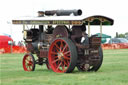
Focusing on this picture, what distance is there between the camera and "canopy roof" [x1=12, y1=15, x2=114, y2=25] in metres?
17.0

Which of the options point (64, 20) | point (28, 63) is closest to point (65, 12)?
point (64, 20)

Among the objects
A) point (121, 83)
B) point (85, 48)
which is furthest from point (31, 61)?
point (121, 83)

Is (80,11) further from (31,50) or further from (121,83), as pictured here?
(121,83)

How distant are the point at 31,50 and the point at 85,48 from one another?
3510 mm

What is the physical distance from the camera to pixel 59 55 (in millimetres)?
17734

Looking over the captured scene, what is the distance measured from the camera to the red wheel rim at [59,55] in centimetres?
→ 1748

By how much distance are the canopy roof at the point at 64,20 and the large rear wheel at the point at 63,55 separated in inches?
30.9

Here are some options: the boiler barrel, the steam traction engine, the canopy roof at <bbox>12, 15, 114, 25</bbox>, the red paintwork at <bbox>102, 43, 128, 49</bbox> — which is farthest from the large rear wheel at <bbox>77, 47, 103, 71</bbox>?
the red paintwork at <bbox>102, 43, 128, 49</bbox>

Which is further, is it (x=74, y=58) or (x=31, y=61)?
(x=31, y=61)

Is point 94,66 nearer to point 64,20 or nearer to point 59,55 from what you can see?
point 59,55

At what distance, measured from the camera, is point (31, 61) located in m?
19.8

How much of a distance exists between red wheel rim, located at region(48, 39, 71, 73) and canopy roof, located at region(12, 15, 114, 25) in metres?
0.85

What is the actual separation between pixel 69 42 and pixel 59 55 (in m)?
0.92

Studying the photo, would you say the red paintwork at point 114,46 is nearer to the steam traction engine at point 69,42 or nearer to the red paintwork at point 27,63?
the red paintwork at point 27,63
